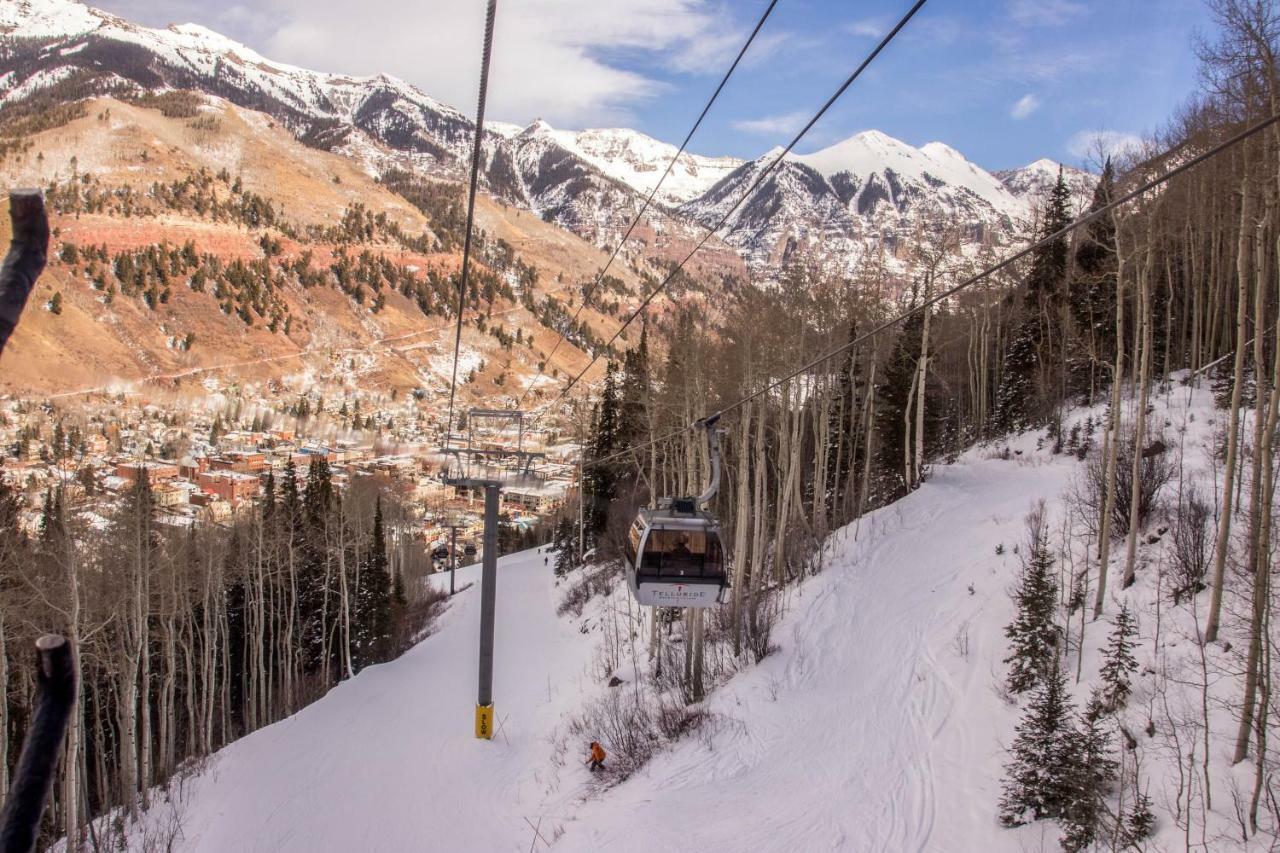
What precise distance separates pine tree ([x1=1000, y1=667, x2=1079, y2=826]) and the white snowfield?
27 centimetres

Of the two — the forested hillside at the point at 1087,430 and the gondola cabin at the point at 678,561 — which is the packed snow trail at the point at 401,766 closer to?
the forested hillside at the point at 1087,430

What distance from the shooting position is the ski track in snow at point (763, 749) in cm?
1171

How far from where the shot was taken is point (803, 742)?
13.9 meters

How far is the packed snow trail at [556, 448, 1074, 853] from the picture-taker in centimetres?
1124

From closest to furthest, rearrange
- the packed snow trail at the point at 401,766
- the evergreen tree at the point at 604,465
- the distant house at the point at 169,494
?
the packed snow trail at the point at 401,766
the distant house at the point at 169,494
the evergreen tree at the point at 604,465

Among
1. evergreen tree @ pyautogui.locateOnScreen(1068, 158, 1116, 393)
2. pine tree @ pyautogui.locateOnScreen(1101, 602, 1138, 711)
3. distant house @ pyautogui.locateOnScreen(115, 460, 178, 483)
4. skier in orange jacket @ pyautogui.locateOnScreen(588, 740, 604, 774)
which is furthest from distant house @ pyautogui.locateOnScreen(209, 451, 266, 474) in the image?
pine tree @ pyautogui.locateOnScreen(1101, 602, 1138, 711)

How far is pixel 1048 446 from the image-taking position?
2675 cm

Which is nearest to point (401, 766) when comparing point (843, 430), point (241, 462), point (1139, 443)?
point (1139, 443)

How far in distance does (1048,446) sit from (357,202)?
18843cm

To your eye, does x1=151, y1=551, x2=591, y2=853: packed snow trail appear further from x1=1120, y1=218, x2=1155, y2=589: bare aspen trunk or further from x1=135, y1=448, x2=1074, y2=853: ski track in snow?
x1=1120, y1=218, x2=1155, y2=589: bare aspen trunk

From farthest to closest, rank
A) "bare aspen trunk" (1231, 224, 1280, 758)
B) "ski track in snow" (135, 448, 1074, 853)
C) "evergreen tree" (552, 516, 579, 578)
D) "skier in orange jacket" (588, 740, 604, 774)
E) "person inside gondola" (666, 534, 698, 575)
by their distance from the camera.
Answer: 1. "evergreen tree" (552, 516, 579, 578)
2. "skier in orange jacket" (588, 740, 604, 774)
3. "ski track in snow" (135, 448, 1074, 853)
4. "person inside gondola" (666, 534, 698, 575)
5. "bare aspen trunk" (1231, 224, 1280, 758)

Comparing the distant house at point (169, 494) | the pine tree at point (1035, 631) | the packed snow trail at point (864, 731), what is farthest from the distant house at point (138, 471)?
the pine tree at point (1035, 631)

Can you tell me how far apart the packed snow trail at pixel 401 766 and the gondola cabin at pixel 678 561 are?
5.96 m

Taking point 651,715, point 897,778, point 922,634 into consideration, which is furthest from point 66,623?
point 922,634
